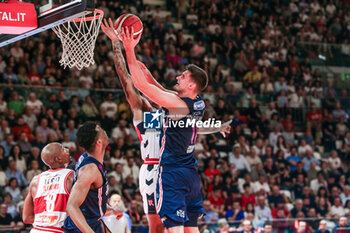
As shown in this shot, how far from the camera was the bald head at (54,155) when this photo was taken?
17.8ft

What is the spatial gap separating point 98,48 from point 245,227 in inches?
230

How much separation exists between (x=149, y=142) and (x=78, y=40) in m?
1.71

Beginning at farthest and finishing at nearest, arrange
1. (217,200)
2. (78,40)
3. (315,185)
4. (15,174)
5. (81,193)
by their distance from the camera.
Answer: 1. (315,185)
2. (217,200)
3. (15,174)
4. (78,40)
5. (81,193)

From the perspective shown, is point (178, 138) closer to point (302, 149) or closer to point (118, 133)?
point (118, 133)

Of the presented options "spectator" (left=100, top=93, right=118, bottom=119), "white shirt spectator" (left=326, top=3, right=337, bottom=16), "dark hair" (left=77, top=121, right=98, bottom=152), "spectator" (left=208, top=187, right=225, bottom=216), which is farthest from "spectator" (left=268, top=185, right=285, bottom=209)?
"dark hair" (left=77, top=121, right=98, bottom=152)

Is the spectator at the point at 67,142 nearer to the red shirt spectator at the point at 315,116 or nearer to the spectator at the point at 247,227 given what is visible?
the spectator at the point at 247,227

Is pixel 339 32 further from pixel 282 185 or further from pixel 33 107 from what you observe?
pixel 33 107

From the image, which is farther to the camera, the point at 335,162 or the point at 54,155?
the point at 335,162

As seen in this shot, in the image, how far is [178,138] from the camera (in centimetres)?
577

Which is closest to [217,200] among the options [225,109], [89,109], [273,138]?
[225,109]

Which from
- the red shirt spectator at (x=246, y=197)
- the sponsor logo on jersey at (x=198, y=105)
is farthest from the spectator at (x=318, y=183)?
the sponsor logo on jersey at (x=198, y=105)

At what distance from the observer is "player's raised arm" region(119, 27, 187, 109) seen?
547 cm

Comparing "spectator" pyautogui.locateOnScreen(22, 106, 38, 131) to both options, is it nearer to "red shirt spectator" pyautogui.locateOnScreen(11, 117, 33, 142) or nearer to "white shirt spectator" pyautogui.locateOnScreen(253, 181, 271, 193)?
"red shirt spectator" pyautogui.locateOnScreen(11, 117, 33, 142)

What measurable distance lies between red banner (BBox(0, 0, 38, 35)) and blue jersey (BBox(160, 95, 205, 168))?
5.76ft
